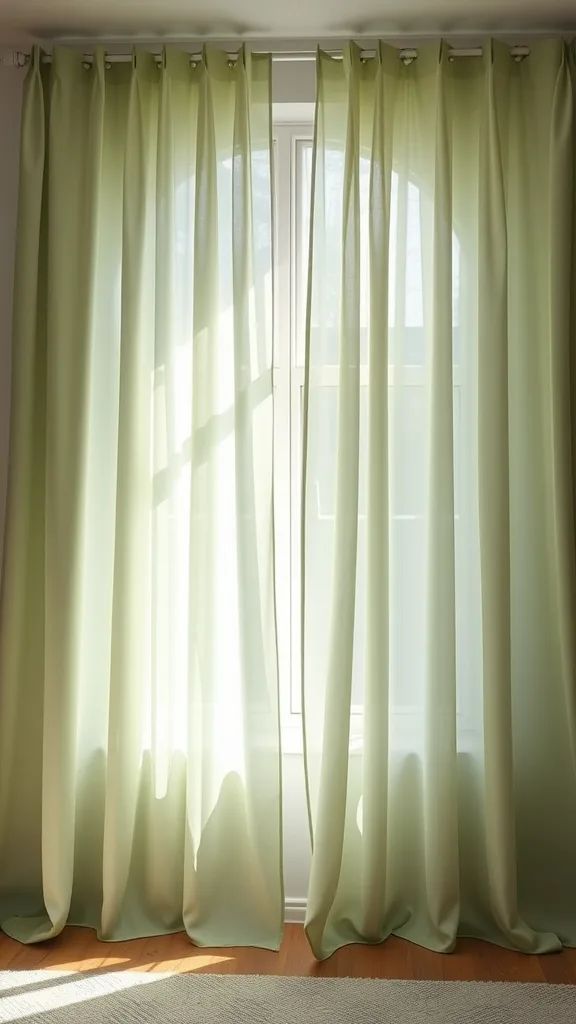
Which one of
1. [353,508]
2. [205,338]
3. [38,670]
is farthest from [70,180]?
[38,670]

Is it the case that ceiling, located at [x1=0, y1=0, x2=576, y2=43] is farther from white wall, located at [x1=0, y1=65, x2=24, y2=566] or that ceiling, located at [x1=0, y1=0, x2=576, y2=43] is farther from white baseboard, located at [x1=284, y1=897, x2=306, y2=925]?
white baseboard, located at [x1=284, y1=897, x2=306, y2=925]

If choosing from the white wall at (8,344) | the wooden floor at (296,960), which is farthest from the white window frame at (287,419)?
the wooden floor at (296,960)

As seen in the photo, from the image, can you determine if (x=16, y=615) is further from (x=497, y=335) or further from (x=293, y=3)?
(x=293, y=3)

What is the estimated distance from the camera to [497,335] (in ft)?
8.44

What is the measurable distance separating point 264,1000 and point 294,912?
0.46m

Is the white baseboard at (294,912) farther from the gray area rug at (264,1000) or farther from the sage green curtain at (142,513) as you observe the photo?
the gray area rug at (264,1000)

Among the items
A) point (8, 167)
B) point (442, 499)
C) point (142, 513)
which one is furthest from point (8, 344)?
point (442, 499)

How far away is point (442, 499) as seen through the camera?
260cm

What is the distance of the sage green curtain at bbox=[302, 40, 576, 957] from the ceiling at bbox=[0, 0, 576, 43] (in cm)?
11

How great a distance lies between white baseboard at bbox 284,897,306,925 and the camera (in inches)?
108

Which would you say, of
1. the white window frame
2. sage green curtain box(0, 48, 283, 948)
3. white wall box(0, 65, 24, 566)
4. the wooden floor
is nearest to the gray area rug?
the wooden floor

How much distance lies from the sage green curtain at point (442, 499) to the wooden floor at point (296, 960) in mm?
68

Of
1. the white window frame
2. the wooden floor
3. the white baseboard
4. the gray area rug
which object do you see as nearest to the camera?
the gray area rug

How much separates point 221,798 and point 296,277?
1615 millimetres
